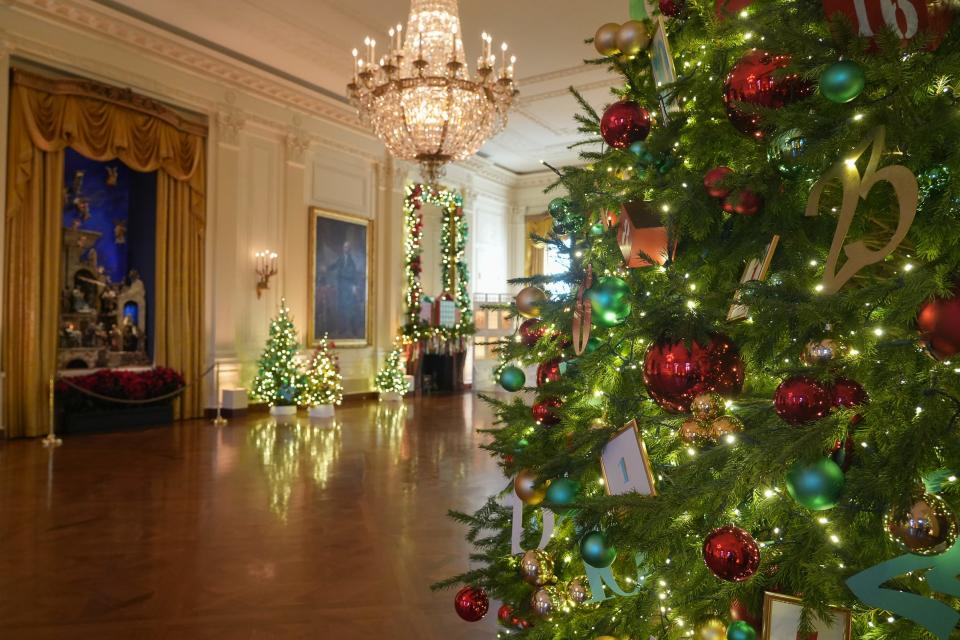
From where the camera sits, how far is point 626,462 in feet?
4.31

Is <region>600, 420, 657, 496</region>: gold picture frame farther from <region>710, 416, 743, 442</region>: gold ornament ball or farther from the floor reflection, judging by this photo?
the floor reflection

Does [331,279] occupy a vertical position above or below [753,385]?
above

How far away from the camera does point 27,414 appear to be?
24.0 ft

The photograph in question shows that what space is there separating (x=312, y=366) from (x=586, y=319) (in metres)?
8.91

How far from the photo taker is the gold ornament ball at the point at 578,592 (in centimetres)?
162

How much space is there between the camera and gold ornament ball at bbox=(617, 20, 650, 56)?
66.2 inches

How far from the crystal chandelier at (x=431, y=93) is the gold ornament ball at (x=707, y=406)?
5124 mm

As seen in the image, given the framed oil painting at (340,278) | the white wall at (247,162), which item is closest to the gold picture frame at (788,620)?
the white wall at (247,162)

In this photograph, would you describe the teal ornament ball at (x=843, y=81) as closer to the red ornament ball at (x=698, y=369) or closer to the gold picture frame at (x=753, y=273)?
the gold picture frame at (x=753, y=273)

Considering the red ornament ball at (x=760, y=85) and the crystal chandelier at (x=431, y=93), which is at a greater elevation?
the crystal chandelier at (x=431, y=93)

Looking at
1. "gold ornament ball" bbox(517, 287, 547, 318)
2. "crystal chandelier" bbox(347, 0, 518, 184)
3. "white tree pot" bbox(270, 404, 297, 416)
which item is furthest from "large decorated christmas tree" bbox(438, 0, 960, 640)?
"white tree pot" bbox(270, 404, 297, 416)

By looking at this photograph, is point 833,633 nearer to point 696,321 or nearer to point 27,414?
point 696,321

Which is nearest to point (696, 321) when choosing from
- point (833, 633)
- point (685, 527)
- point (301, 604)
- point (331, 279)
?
point (685, 527)

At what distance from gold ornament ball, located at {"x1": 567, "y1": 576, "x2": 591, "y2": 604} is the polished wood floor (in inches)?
42.5
